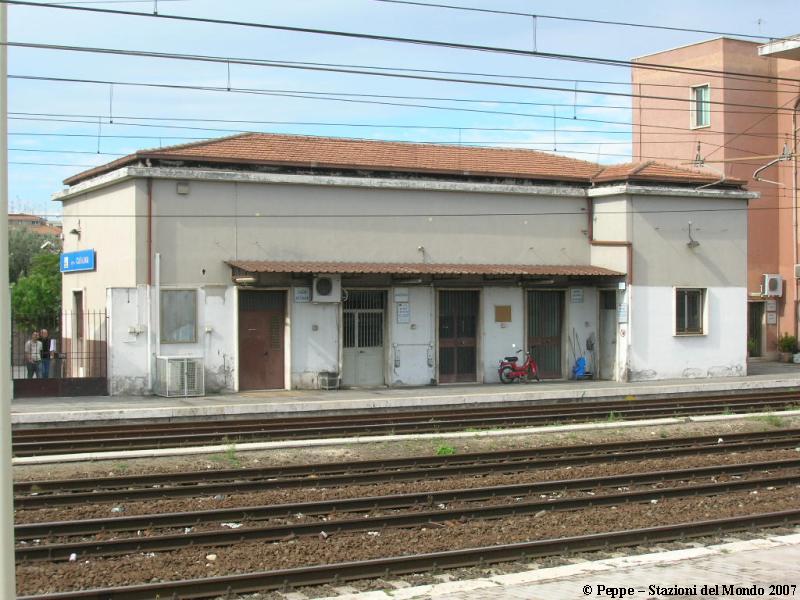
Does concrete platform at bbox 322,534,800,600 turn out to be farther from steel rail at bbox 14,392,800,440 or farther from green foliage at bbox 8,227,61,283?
green foliage at bbox 8,227,61,283

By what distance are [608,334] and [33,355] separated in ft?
52.2

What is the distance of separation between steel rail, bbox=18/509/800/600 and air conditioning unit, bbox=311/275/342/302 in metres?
15.1

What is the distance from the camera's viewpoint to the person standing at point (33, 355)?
25.2 m

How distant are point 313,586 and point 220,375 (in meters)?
15.9

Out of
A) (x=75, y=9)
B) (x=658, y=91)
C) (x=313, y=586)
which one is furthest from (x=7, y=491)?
(x=658, y=91)

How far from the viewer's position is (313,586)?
342 inches

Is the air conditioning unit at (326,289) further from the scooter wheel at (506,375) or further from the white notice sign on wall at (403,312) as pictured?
the scooter wheel at (506,375)

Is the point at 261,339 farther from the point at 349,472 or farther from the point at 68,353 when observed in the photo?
the point at 349,472

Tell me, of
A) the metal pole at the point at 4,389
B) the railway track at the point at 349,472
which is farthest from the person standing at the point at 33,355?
the metal pole at the point at 4,389

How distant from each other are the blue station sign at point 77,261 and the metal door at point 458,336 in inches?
368

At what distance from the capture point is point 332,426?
18.9m

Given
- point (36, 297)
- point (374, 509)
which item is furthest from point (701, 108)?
point (374, 509)

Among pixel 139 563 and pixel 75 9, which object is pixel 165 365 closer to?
pixel 75 9

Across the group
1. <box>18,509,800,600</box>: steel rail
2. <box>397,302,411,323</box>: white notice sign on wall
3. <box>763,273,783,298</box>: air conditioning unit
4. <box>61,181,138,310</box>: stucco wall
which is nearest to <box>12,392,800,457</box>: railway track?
<box>397,302,411,323</box>: white notice sign on wall
